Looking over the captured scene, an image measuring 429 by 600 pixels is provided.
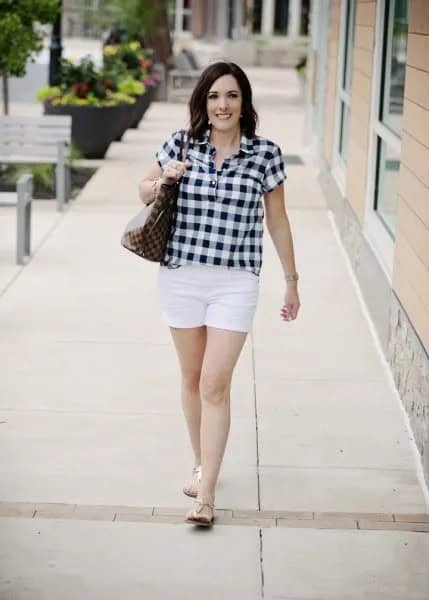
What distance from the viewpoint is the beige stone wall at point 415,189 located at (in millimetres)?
6062

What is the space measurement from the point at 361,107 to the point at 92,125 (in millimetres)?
6938

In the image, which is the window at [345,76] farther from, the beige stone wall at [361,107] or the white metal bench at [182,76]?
the white metal bench at [182,76]

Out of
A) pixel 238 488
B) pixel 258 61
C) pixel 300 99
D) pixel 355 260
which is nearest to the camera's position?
pixel 238 488

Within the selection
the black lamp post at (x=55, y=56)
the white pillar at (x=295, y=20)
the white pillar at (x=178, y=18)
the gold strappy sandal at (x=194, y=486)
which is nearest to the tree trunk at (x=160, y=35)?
the black lamp post at (x=55, y=56)

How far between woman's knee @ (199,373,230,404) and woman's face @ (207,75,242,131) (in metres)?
0.97

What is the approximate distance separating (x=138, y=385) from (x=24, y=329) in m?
1.41

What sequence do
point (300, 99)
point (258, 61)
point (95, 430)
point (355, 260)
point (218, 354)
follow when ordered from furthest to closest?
point (258, 61) → point (300, 99) → point (355, 260) → point (95, 430) → point (218, 354)

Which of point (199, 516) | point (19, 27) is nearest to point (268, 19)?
point (19, 27)

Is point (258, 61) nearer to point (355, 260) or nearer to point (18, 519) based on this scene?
point (355, 260)

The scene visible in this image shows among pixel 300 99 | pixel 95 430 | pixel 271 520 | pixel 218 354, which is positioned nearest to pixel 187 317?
pixel 218 354

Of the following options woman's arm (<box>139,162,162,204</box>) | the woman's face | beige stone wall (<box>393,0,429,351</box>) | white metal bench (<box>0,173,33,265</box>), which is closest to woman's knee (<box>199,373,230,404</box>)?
woman's arm (<box>139,162,162,204</box>)

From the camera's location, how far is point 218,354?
4.77m

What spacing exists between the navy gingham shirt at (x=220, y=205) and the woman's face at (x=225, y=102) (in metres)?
0.11

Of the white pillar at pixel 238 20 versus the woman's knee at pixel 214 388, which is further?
the white pillar at pixel 238 20
